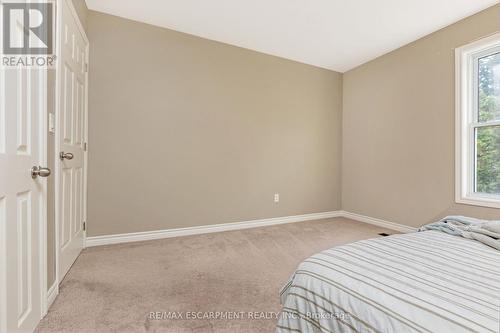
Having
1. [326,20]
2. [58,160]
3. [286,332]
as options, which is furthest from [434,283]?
[326,20]

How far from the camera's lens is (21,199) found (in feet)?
3.84

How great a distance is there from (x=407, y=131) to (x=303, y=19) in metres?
1.96

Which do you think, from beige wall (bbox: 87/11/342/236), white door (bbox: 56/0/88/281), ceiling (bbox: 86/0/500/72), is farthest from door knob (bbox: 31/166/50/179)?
ceiling (bbox: 86/0/500/72)

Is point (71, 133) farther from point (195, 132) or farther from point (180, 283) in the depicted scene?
point (180, 283)

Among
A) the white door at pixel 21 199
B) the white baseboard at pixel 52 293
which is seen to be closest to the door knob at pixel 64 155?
the white door at pixel 21 199

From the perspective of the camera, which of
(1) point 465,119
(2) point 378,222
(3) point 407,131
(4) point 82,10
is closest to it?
(4) point 82,10

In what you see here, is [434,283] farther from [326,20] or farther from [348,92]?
[348,92]

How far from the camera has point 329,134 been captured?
404 centimetres

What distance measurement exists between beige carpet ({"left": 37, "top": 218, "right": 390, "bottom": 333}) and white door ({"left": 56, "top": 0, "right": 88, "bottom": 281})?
25 cm

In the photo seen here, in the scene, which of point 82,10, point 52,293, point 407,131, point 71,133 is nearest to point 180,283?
point 52,293

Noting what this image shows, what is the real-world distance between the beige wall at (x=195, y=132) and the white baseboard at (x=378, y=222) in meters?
0.37

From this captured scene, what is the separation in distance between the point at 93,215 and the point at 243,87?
7.87 ft

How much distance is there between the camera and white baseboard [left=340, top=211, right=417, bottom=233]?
10.3ft

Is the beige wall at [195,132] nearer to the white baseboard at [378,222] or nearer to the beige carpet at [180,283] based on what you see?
the white baseboard at [378,222]
